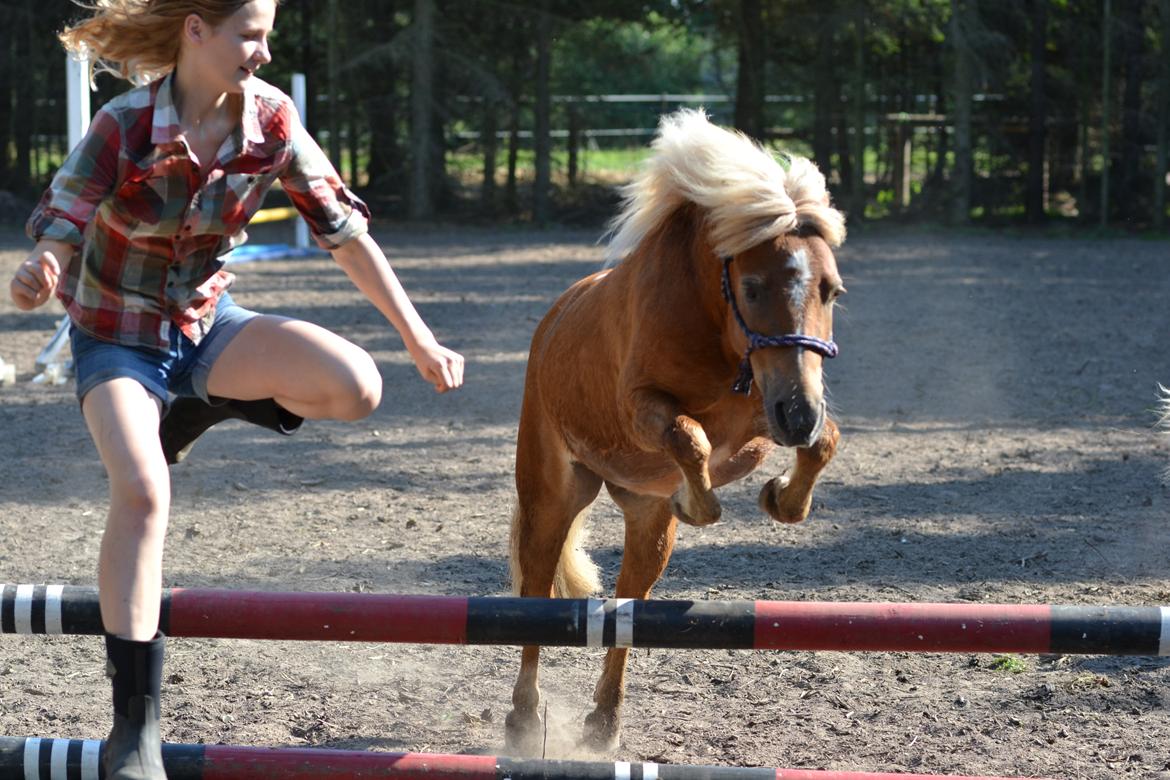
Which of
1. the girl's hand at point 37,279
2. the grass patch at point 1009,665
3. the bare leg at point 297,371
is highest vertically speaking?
the girl's hand at point 37,279

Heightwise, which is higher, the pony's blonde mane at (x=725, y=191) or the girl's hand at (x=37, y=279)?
the pony's blonde mane at (x=725, y=191)

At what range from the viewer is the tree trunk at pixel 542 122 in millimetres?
19375

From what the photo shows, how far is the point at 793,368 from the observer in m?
3.12

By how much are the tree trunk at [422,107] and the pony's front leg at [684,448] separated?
53.9ft

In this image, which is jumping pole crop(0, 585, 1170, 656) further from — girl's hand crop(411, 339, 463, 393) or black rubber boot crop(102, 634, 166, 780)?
girl's hand crop(411, 339, 463, 393)

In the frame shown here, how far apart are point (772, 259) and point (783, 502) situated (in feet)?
2.28

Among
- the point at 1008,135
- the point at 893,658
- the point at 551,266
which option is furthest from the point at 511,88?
the point at 893,658

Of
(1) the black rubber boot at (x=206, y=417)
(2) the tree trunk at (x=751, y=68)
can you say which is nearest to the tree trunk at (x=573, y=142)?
(2) the tree trunk at (x=751, y=68)

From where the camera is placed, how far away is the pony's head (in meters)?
3.12

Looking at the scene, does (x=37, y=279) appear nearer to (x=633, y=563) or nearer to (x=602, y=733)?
(x=633, y=563)

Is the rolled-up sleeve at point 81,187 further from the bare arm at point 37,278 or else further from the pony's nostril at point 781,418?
the pony's nostril at point 781,418

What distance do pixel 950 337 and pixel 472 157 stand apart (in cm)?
1186

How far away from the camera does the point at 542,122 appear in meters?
19.8

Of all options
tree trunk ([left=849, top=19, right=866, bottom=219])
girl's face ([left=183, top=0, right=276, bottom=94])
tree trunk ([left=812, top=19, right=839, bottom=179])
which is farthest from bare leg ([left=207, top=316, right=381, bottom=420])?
tree trunk ([left=812, top=19, right=839, bottom=179])
